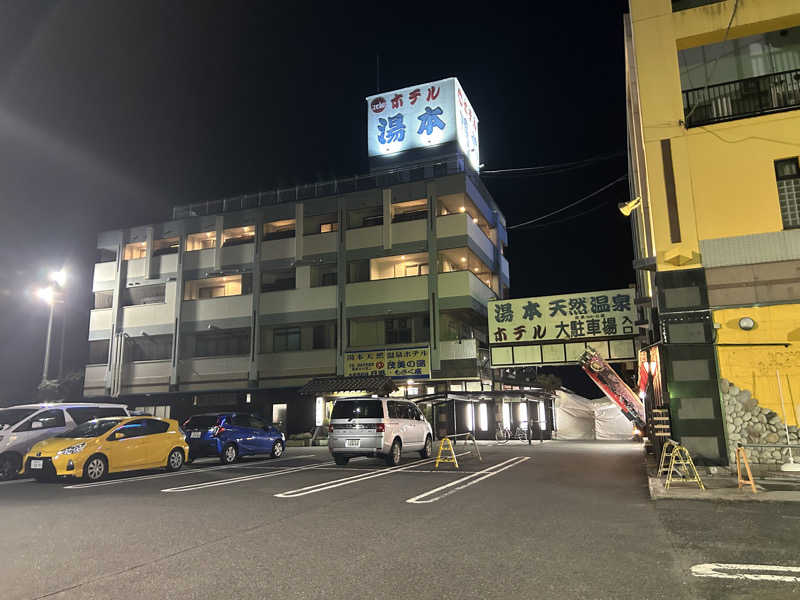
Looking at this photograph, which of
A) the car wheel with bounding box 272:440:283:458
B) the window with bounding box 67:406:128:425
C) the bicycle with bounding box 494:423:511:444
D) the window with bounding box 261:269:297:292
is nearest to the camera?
the window with bounding box 67:406:128:425

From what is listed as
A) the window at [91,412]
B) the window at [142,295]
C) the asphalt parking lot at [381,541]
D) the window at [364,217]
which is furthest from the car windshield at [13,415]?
the window at [142,295]

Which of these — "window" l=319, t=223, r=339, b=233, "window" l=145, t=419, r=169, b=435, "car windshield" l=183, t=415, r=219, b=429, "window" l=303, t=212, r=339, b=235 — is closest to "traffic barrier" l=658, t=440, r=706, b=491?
"window" l=145, t=419, r=169, b=435

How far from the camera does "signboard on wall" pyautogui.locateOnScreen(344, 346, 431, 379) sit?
102ft

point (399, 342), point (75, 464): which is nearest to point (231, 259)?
point (399, 342)

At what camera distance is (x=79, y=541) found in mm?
6484

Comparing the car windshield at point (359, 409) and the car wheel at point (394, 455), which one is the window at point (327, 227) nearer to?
the car windshield at point (359, 409)

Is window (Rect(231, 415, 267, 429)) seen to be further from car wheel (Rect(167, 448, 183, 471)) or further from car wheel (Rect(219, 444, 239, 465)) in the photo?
car wheel (Rect(167, 448, 183, 471))

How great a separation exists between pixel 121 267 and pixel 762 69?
129ft

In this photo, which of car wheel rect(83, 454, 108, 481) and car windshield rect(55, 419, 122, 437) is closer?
car wheel rect(83, 454, 108, 481)

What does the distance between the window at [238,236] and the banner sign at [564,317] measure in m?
19.0

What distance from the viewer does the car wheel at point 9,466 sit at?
13688 millimetres

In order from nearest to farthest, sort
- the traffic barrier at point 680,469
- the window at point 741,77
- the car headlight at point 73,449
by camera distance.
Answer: the traffic barrier at point 680,469 → the car headlight at point 73,449 → the window at point 741,77

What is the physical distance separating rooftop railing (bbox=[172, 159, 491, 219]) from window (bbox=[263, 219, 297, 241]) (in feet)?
4.98

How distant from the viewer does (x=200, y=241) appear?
39.2 metres
